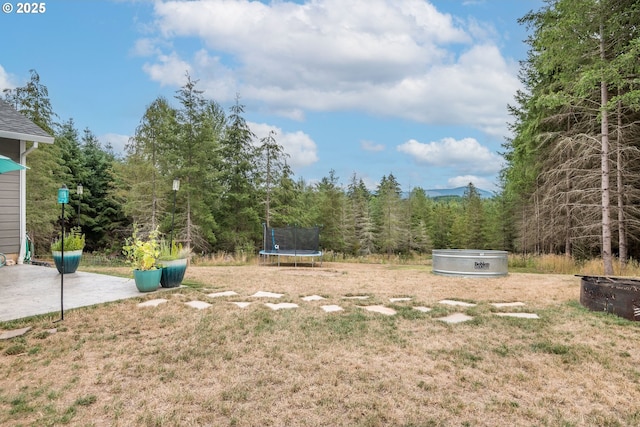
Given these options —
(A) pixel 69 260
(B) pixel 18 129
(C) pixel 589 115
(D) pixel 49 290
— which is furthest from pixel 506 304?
(C) pixel 589 115

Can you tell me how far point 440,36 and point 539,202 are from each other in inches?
363

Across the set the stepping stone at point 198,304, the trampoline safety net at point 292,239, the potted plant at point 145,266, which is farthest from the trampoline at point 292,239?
the stepping stone at point 198,304

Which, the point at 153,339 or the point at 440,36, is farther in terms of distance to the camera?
the point at 440,36

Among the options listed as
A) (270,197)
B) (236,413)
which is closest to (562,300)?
(236,413)

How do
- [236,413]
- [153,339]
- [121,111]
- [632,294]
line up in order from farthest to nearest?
[121,111] < [632,294] < [153,339] < [236,413]

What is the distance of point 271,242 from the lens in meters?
10.0

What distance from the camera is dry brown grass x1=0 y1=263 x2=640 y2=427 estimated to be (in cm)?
203

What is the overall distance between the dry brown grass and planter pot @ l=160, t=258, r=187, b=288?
81 cm

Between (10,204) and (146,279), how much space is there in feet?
14.6

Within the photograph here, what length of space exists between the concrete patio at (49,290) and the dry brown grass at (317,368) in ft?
1.28

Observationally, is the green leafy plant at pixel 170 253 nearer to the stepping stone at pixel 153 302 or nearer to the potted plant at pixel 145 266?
the potted plant at pixel 145 266

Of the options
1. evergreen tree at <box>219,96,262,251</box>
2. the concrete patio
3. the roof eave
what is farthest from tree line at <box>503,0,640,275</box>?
the roof eave

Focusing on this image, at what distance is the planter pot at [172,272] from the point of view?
5.22 meters

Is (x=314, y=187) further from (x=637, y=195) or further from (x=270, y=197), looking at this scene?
(x=637, y=195)
